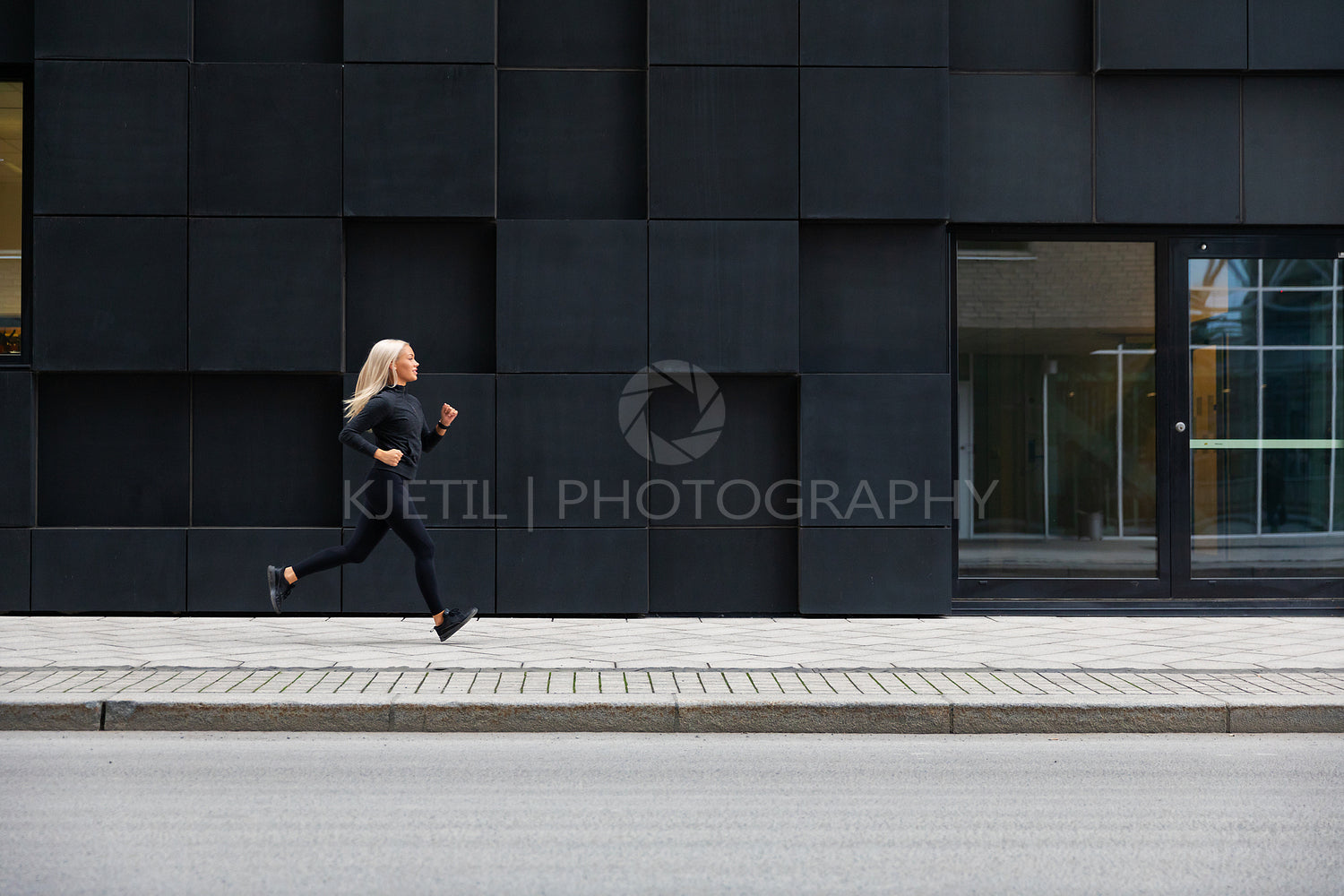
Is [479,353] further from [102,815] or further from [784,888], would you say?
[784,888]

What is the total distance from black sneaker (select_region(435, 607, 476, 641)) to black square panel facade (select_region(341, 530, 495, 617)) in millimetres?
1457

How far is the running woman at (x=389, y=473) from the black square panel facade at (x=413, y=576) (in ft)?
4.10

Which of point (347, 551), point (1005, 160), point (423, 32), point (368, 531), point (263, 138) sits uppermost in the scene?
point (423, 32)

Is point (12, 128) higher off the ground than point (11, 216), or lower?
higher

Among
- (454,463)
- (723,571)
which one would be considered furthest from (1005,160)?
(454,463)

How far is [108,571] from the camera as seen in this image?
932cm

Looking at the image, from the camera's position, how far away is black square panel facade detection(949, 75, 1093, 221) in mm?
9578

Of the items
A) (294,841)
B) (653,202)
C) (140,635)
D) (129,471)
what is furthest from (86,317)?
(294,841)

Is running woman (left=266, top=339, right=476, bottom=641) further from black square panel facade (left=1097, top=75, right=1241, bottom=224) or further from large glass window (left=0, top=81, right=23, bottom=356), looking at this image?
black square panel facade (left=1097, top=75, right=1241, bottom=224)

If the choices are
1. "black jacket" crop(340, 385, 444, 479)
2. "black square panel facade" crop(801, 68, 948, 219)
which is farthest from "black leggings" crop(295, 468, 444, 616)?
"black square panel facade" crop(801, 68, 948, 219)

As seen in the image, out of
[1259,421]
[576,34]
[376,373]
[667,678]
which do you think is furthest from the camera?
[1259,421]

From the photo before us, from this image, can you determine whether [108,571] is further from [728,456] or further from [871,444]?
[871,444]

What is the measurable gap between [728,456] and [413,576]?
2.63 m

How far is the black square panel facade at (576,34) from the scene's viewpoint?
373 inches
